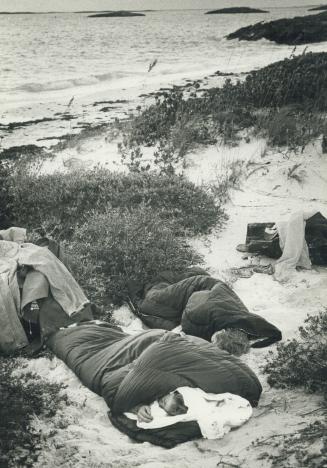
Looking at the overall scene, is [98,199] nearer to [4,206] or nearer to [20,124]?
[4,206]

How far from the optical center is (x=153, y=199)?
683 centimetres

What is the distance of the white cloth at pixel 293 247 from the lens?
541cm

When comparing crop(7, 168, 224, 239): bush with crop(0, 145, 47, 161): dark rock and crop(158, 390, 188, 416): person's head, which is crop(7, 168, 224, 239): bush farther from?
crop(158, 390, 188, 416): person's head

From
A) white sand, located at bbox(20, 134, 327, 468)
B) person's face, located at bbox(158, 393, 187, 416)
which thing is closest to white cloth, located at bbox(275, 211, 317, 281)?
white sand, located at bbox(20, 134, 327, 468)

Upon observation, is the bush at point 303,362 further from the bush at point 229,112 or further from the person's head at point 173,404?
the bush at point 229,112

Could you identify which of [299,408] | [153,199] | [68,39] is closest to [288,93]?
[153,199]

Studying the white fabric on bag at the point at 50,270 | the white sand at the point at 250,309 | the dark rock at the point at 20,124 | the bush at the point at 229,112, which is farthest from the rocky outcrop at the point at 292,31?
the white fabric on bag at the point at 50,270

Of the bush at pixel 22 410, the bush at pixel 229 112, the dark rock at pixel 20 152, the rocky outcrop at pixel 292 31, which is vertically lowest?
the bush at pixel 22 410

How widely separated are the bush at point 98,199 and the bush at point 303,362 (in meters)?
2.66

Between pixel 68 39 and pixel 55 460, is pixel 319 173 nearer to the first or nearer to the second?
pixel 55 460

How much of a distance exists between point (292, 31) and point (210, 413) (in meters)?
26.4

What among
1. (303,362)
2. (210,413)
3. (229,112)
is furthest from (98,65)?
(210,413)

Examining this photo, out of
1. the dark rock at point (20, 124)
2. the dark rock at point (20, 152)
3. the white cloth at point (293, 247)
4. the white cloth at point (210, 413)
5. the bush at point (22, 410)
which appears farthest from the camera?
the dark rock at point (20, 124)

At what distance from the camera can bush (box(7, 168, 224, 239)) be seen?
6.43m
